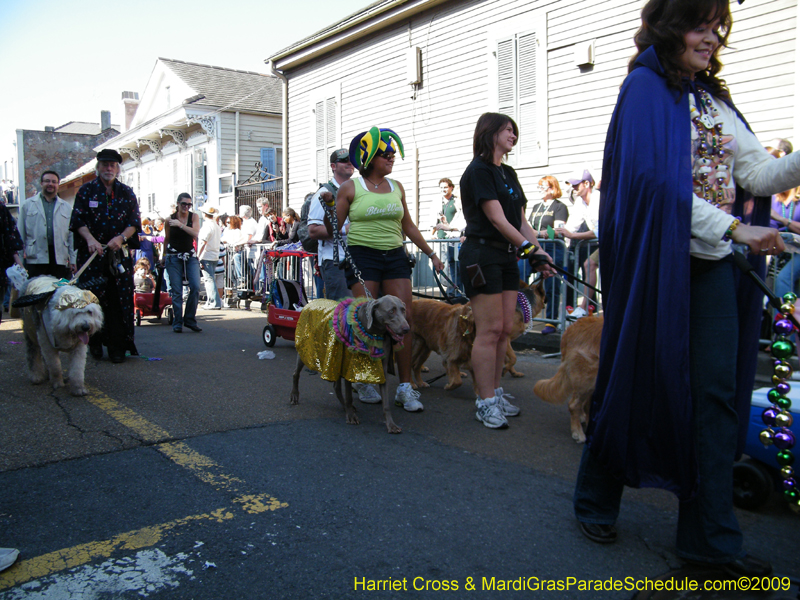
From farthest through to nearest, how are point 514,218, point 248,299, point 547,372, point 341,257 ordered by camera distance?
point 248,299
point 547,372
point 341,257
point 514,218

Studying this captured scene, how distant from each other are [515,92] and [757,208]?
968cm

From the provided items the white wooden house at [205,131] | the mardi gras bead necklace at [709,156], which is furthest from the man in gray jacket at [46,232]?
the white wooden house at [205,131]

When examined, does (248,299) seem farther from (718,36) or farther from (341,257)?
(718,36)

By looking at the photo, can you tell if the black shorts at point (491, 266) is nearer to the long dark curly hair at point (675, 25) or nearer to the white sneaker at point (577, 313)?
the long dark curly hair at point (675, 25)

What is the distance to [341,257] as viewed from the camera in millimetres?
5586

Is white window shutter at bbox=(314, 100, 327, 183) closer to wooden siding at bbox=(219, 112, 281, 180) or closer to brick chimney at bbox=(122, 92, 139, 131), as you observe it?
wooden siding at bbox=(219, 112, 281, 180)

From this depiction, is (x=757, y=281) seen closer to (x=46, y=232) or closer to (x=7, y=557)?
(x=7, y=557)

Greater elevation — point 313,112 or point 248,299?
point 313,112

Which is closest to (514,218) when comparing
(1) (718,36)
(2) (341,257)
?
(2) (341,257)

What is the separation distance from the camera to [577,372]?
4.02 m

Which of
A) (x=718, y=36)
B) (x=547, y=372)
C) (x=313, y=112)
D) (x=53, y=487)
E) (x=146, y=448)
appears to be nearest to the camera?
(x=718, y=36)

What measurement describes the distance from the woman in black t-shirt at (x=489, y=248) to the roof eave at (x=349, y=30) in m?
9.70

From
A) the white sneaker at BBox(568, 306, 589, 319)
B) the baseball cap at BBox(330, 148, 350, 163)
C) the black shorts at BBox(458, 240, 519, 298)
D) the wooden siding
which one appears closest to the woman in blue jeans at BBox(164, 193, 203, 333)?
the baseball cap at BBox(330, 148, 350, 163)

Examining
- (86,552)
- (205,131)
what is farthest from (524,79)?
(205,131)
